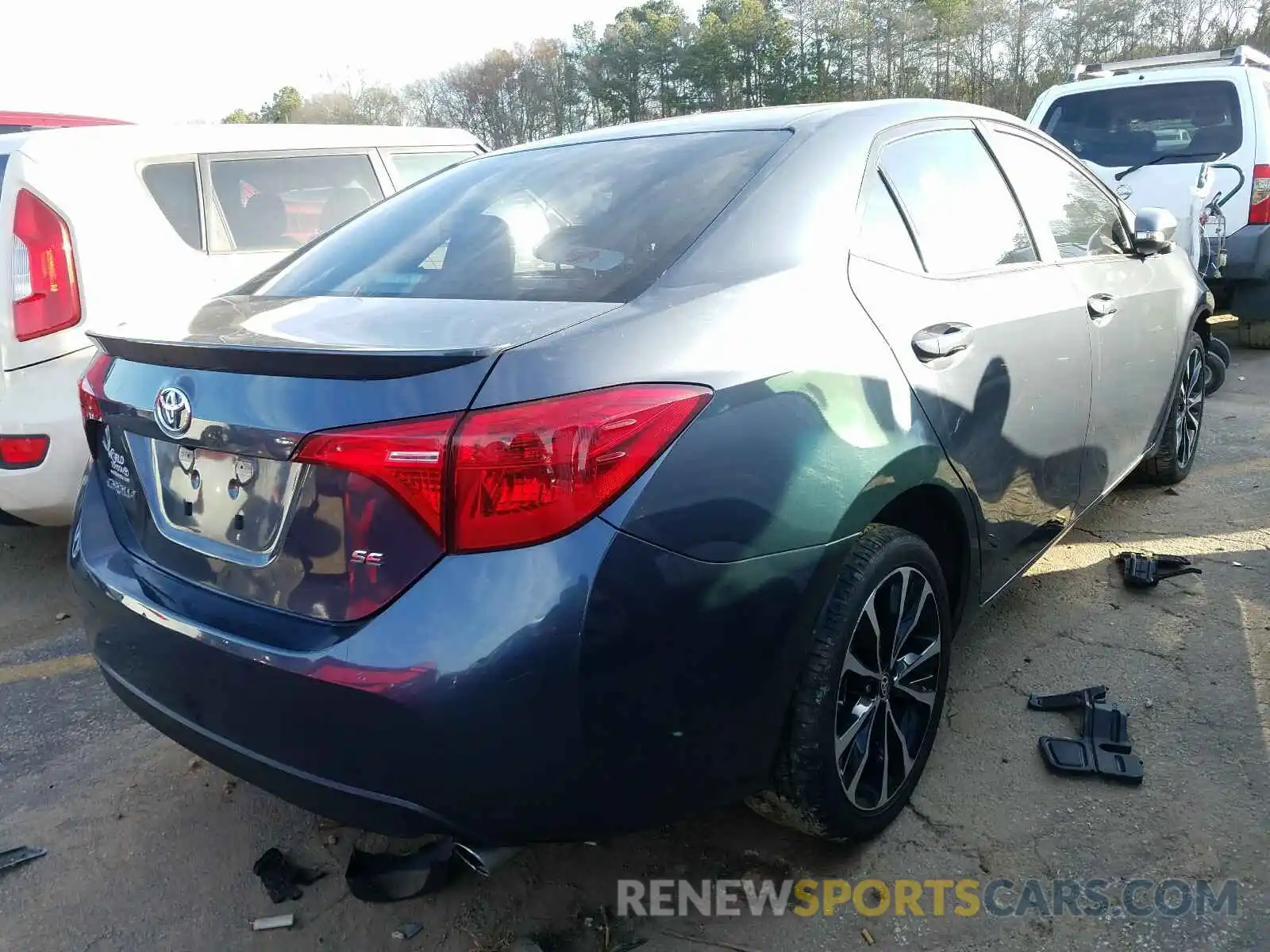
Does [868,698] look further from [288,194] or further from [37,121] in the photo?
[37,121]

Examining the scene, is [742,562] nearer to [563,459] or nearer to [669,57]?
[563,459]

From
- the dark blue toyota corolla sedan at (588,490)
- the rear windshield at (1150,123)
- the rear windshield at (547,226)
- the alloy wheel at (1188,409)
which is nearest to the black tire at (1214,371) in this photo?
the alloy wheel at (1188,409)

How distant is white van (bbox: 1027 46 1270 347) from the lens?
22.6ft

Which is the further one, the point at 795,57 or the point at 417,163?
the point at 795,57

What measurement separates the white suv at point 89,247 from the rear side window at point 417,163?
0.78 metres

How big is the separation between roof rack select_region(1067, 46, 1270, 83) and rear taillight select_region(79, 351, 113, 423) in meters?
8.23

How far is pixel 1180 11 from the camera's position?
2572cm

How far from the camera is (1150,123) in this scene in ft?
24.7

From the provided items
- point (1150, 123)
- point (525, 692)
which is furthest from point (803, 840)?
point (1150, 123)

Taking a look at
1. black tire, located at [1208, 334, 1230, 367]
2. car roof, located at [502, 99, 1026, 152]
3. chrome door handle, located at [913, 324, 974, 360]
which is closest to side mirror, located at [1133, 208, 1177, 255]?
car roof, located at [502, 99, 1026, 152]

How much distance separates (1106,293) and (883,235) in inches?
49.6

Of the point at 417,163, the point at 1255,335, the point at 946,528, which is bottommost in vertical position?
the point at 1255,335

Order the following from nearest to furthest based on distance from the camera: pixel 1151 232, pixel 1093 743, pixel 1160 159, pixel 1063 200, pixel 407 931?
pixel 407 931, pixel 1093 743, pixel 1063 200, pixel 1151 232, pixel 1160 159

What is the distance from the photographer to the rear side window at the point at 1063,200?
3.01 meters
